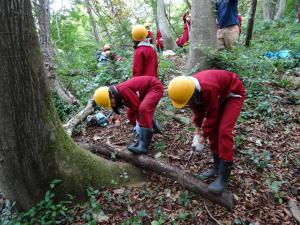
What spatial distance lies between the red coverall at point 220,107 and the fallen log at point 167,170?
0.52m

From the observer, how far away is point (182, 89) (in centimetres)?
320

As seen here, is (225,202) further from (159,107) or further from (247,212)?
(159,107)

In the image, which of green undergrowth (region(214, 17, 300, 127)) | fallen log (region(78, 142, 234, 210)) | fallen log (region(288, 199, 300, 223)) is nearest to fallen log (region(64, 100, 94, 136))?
fallen log (region(78, 142, 234, 210))

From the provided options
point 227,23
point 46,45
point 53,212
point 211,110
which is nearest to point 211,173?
point 211,110

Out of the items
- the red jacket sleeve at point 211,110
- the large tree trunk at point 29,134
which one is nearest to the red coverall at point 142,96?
the large tree trunk at point 29,134

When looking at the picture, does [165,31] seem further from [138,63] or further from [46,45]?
[138,63]

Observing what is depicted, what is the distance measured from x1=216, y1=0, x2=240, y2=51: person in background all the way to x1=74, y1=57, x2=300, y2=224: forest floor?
266 centimetres

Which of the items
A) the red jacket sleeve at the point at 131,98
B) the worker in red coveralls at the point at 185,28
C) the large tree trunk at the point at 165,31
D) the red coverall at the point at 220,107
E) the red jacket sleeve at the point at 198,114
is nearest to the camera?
the red coverall at the point at 220,107

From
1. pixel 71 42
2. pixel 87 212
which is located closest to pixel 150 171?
pixel 87 212

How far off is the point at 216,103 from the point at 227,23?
4.14 meters

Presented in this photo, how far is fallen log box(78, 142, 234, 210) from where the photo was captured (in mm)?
3535

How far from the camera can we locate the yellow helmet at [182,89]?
3.19m

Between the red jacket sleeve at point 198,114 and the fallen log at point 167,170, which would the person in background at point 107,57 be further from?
the red jacket sleeve at point 198,114

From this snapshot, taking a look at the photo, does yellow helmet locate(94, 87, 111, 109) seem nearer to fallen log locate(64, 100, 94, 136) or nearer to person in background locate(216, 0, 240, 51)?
fallen log locate(64, 100, 94, 136)
